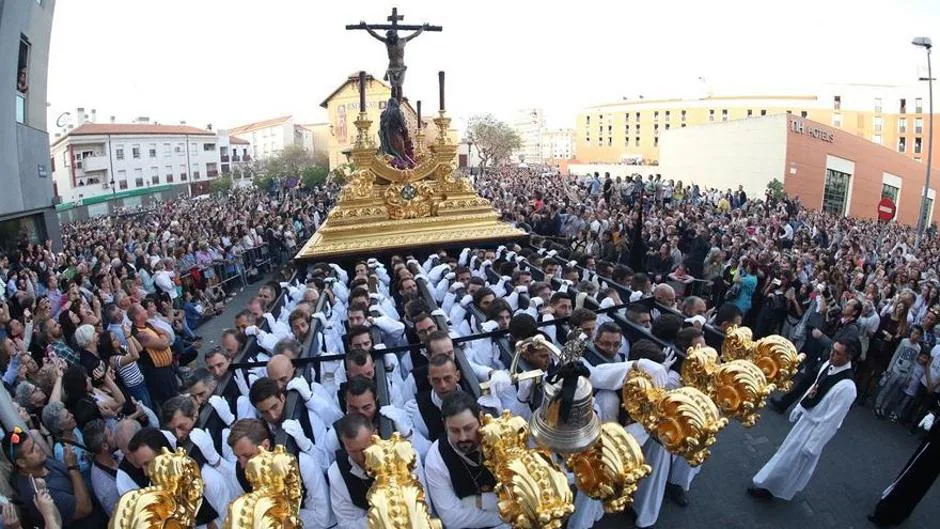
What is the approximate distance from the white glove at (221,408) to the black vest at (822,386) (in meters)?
5.04

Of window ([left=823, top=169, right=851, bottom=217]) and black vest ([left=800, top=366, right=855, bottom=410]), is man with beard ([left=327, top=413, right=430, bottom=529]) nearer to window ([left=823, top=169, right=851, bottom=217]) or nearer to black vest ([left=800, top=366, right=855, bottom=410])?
black vest ([left=800, top=366, right=855, bottom=410])

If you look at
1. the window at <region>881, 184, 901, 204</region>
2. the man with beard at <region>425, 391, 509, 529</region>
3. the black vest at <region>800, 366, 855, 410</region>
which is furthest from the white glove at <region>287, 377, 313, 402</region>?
the window at <region>881, 184, 901, 204</region>

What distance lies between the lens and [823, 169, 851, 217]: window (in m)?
28.0

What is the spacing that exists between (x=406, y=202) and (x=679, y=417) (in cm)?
925

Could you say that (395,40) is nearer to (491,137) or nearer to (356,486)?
(356,486)

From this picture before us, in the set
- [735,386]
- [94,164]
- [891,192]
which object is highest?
[94,164]

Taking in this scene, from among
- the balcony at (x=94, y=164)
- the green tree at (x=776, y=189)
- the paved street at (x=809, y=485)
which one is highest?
the balcony at (x=94, y=164)

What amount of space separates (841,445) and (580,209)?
11765 mm

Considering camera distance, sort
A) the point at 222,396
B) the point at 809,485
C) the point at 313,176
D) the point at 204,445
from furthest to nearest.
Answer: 1. the point at 313,176
2. the point at 809,485
3. the point at 222,396
4. the point at 204,445

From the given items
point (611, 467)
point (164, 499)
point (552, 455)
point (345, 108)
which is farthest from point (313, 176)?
point (611, 467)

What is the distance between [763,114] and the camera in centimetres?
4834

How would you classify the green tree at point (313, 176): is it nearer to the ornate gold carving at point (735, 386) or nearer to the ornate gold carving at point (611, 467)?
the ornate gold carving at point (735, 386)

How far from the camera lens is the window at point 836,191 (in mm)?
27984

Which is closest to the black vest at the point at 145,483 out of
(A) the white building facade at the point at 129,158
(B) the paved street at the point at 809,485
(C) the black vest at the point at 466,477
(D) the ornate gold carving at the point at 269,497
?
(D) the ornate gold carving at the point at 269,497
